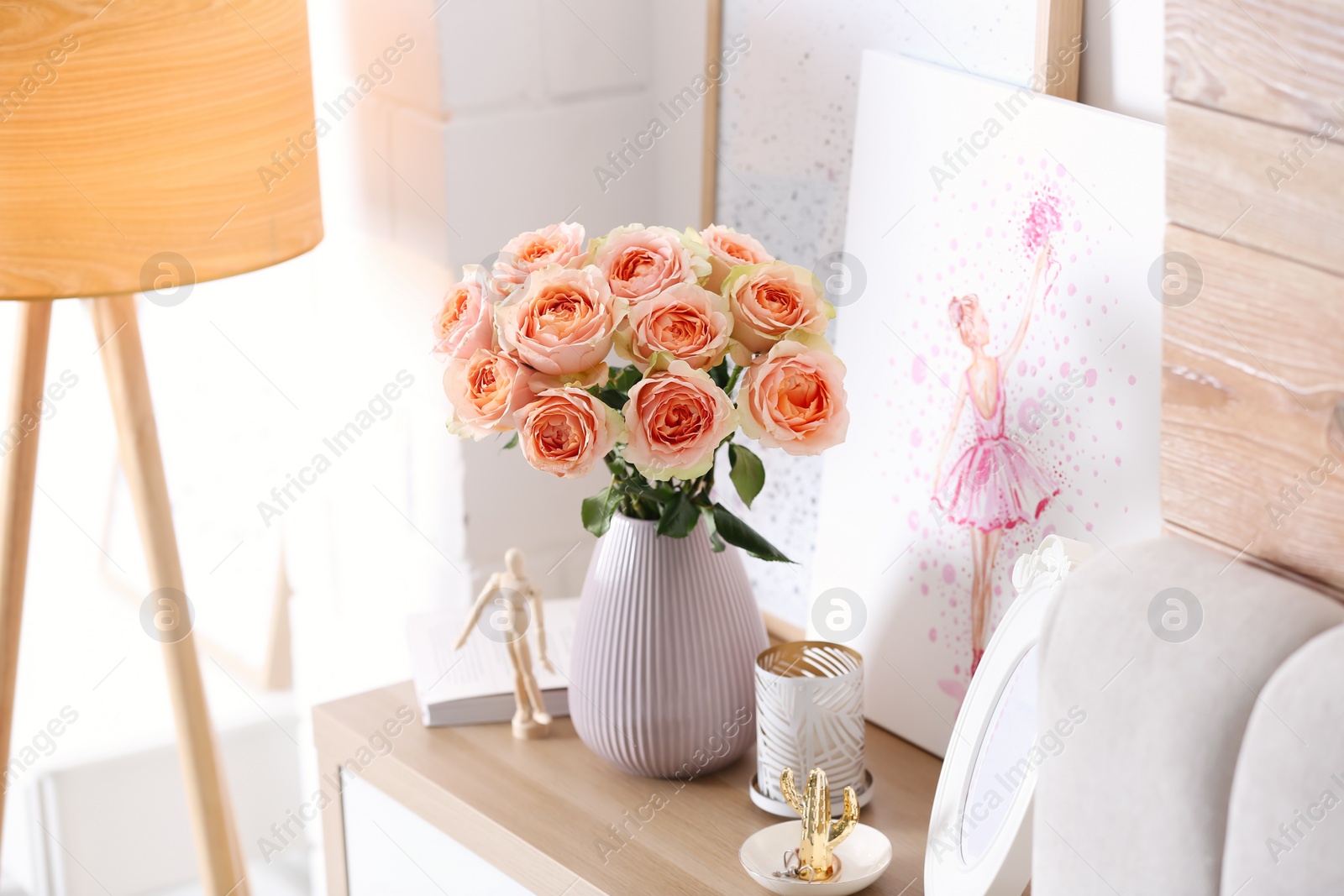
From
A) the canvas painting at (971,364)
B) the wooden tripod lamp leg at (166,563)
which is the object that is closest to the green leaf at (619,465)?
the canvas painting at (971,364)

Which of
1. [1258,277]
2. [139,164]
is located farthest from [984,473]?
[139,164]

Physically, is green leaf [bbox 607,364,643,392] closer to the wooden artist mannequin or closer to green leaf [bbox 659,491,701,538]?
green leaf [bbox 659,491,701,538]

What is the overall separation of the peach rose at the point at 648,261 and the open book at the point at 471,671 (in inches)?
14.8

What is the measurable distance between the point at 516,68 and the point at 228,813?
793mm

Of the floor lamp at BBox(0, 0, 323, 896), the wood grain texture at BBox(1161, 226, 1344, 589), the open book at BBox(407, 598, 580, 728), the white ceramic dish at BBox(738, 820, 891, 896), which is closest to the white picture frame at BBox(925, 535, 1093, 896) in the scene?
the white ceramic dish at BBox(738, 820, 891, 896)

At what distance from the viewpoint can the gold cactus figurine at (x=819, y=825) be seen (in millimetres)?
933

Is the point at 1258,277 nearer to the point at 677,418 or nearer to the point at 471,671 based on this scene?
the point at 677,418

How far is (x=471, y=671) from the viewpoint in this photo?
1.24 metres

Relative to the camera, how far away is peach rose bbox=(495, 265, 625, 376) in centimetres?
94

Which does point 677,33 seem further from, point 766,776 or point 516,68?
point 766,776

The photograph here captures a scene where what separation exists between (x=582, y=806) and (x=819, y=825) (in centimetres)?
22

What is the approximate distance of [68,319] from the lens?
174cm

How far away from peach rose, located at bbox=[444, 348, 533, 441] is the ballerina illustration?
355 mm

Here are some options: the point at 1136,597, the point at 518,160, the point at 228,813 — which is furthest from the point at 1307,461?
the point at 228,813
